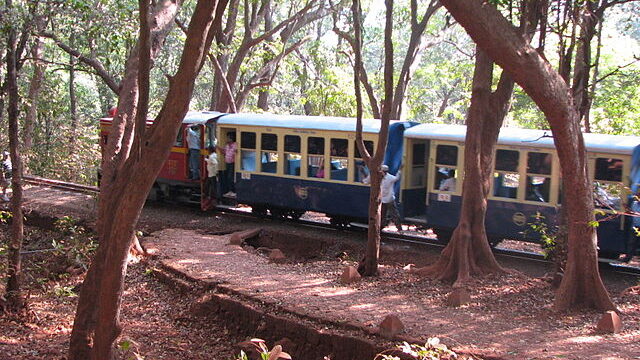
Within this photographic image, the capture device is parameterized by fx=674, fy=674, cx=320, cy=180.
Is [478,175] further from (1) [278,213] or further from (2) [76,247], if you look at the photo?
(2) [76,247]

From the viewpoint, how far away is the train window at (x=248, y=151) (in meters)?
16.3

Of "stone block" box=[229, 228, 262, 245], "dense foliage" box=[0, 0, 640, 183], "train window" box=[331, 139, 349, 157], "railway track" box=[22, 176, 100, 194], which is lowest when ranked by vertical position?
"stone block" box=[229, 228, 262, 245]

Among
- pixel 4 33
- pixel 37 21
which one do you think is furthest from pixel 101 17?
pixel 4 33

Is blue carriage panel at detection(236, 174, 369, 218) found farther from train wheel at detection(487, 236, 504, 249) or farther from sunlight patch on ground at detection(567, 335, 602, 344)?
sunlight patch on ground at detection(567, 335, 602, 344)

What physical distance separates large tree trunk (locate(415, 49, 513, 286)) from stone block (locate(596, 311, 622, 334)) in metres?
2.74

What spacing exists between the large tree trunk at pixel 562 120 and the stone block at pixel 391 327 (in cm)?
242

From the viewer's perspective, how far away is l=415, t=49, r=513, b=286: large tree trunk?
1111 centimetres

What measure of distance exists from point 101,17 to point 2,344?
6212mm

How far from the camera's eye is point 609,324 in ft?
27.6

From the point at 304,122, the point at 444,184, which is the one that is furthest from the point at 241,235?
the point at 444,184

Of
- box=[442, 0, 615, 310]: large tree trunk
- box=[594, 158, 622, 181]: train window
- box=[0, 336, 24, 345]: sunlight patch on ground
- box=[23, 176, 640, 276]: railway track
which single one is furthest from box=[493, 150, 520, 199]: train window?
box=[0, 336, 24, 345]: sunlight patch on ground

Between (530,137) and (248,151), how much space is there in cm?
688

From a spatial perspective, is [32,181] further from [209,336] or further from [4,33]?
[209,336]

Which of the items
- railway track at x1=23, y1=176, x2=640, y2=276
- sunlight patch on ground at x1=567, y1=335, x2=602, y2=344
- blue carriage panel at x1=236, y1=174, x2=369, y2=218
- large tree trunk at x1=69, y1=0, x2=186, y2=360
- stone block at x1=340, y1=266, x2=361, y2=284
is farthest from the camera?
blue carriage panel at x1=236, y1=174, x2=369, y2=218
